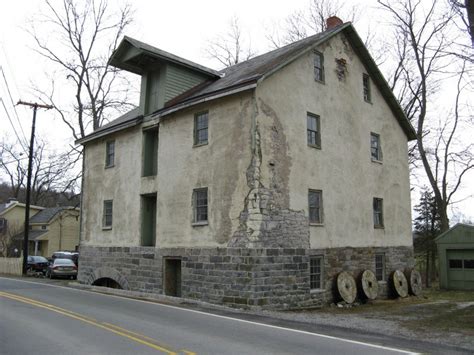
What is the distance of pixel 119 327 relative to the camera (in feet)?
32.7

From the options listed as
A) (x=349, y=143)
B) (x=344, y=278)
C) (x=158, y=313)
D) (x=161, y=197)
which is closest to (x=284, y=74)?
(x=349, y=143)

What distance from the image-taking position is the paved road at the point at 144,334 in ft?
26.4

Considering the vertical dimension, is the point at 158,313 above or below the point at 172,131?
below

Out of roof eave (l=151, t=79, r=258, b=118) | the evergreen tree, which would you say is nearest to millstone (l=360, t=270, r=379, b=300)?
roof eave (l=151, t=79, r=258, b=118)

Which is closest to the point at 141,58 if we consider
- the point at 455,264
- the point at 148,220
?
the point at 148,220

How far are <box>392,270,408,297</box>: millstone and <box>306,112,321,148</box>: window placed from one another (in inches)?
292

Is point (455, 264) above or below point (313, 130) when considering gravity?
below

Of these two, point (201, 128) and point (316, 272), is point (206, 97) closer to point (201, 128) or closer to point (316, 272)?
point (201, 128)

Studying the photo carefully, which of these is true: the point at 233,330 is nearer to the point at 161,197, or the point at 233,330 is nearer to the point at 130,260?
the point at 161,197

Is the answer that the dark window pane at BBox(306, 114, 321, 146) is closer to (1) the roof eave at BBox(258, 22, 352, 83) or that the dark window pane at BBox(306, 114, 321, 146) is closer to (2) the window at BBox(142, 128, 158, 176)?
(1) the roof eave at BBox(258, 22, 352, 83)

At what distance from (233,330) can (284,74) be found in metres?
9.76

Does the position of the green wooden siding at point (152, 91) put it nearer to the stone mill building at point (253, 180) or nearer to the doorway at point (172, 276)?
the stone mill building at point (253, 180)

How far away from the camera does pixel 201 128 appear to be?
1741 cm

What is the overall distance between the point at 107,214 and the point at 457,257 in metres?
19.2
